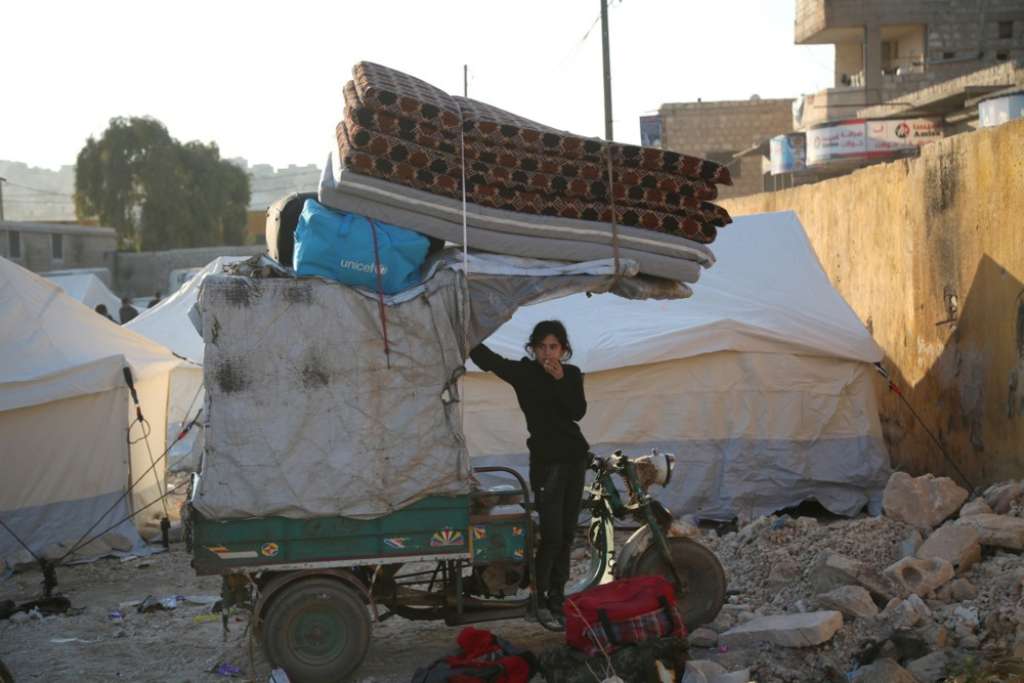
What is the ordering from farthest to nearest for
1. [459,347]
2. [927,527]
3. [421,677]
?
[927,527] → [459,347] → [421,677]

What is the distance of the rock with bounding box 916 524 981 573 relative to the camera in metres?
6.57

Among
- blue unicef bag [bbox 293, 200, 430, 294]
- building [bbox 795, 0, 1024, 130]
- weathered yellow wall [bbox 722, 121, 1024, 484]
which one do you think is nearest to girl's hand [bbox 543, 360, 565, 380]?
blue unicef bag [bbox 293, 200, 430, 294]

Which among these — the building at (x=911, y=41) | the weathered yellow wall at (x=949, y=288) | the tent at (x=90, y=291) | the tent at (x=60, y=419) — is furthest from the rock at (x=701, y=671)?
the building at (x=911, y=41)

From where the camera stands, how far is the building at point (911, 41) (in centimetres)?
3158

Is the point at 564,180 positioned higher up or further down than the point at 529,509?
higher up

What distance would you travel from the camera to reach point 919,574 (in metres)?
6.38

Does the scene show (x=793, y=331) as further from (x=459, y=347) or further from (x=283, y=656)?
(x=283, y=656)

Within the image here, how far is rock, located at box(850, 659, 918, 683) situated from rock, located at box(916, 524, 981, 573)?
1.72 meters

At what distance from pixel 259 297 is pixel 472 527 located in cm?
149

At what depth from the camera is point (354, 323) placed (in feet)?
17.6

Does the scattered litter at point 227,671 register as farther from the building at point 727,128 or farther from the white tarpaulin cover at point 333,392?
the building at point 727,128

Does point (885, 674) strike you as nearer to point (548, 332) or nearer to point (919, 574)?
point (919, 574)

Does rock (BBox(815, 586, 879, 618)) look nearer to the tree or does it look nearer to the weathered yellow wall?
the weathered yellow wall

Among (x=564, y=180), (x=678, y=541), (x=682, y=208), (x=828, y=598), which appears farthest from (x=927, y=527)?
(x=564, y=180)
